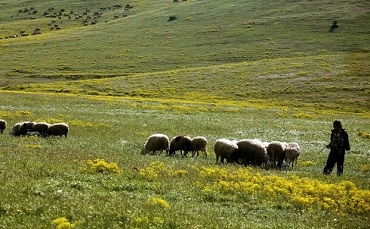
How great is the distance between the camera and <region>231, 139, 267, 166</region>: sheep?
73.5 ft

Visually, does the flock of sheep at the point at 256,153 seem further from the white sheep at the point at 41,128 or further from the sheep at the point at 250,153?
the white sheep at the point at 41,128

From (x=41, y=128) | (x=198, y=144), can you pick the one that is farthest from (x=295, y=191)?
(x=41, y=128)

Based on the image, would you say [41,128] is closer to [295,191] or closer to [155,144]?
[155,144]

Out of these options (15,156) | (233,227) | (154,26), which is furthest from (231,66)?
(233,227)

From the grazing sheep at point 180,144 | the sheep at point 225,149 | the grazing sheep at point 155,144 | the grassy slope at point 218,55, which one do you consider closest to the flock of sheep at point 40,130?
the grazing sheep at point 155,144

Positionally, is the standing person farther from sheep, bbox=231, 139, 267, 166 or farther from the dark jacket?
sheep, bbox=231, 139, 267, 166

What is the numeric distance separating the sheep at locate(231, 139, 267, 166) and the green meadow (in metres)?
1.60

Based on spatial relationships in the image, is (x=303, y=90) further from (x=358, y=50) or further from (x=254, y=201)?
(x=254, y=201)

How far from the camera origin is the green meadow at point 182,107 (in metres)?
11.9

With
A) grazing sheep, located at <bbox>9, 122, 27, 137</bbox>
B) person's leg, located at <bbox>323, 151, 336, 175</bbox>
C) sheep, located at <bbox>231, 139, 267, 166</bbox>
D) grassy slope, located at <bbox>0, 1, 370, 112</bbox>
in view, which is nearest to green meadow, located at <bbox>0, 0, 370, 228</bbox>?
grassy slope, located at <bbox>0, 1, 370, 112</bbox>

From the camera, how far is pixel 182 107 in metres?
55.4

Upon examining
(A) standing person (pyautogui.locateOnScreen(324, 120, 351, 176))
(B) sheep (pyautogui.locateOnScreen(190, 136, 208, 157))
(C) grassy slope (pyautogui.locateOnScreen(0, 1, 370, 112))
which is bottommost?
(C) grassy slope (pyautogui.locateOnScreen(0, 1, 370, 112))

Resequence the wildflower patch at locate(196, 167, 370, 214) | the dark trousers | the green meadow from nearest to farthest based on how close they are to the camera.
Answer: the green meadow, the wildflower patch at locate(196, 167, 370, 214), the dark trousers

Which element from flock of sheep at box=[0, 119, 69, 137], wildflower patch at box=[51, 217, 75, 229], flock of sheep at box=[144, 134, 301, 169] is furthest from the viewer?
flock of sheep at box=[0, 119, 69, 137]
